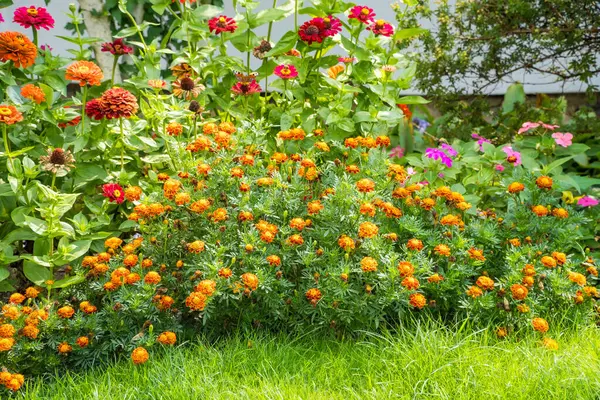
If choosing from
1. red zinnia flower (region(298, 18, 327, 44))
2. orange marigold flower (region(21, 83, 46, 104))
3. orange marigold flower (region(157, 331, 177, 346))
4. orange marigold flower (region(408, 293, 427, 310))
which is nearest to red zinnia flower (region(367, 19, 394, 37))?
red zinnia flower (region(298, 18, 327, 44))

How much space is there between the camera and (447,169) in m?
3.24

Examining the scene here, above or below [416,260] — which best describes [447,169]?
above

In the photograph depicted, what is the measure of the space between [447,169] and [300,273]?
40.1 inches

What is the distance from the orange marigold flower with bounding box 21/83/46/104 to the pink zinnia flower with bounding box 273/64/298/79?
1.09 metres

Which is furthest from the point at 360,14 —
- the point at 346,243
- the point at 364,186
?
the point at 346,243

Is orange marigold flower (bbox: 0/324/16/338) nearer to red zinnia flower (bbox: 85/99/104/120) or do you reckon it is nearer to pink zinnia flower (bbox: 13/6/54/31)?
red zinnia flower (bbox: 85/99/104/120)

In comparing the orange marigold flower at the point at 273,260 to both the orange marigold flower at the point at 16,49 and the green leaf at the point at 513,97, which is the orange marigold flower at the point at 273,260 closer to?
the orange marigold flower at the point at 16,49

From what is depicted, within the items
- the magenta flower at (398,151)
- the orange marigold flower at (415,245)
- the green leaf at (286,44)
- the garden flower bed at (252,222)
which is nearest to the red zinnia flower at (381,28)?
the garden flower bed at (252,222)

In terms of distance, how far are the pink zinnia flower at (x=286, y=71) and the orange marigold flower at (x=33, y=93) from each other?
3.56ft

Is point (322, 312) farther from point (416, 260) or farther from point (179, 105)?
point (179, 105)

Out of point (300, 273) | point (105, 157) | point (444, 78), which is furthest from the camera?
point (444, 78)

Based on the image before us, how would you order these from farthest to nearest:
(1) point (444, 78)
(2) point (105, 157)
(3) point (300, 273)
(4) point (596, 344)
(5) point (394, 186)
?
(1) point (444, 78), (2) point (105, 157), (5) point (394, 186), (3) point (300, 273), (4) point (596, 344)

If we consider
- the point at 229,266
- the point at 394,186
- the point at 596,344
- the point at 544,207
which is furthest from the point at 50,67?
the point at 596,344

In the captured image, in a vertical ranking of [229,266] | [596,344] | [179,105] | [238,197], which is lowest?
[596,344]
